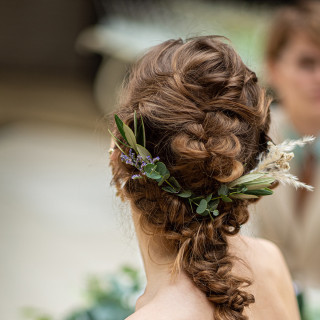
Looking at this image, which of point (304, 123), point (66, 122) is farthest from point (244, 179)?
point (66, 122)

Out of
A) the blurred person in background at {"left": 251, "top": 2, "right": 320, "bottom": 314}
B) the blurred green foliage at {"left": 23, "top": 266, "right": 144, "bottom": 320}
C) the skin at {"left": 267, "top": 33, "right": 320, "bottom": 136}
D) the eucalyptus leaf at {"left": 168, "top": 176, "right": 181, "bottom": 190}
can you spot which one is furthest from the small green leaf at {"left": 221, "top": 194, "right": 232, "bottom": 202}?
the skin at {"left": 267, "top": 33, "right": 320, "bottom": 136}

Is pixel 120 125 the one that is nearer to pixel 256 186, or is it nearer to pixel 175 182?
pixel 175 182

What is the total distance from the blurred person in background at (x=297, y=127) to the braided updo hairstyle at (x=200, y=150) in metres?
1.42

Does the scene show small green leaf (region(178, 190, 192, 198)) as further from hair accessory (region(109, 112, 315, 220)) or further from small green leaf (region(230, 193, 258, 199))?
small green leaf (region(230, 193, 258, 199))

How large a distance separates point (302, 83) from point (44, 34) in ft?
20.6

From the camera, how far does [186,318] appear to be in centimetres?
141

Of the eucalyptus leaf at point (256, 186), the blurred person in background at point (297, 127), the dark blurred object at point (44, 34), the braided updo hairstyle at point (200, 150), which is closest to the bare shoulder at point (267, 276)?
the braided updo hairstyle at point (200, 150)

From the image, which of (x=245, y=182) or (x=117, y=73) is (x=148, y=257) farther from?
(x=117, y=73)

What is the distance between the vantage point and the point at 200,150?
144 cm

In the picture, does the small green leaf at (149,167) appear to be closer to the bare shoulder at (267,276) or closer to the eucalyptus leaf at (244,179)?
the eucalyptus leaf at (244,179)

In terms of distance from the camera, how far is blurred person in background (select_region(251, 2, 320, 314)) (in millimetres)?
3051

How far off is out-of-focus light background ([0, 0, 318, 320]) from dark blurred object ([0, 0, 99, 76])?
14mm

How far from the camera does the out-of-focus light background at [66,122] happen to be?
4.63 metres

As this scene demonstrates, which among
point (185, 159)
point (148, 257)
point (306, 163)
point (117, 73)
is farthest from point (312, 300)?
point (117, 73)
